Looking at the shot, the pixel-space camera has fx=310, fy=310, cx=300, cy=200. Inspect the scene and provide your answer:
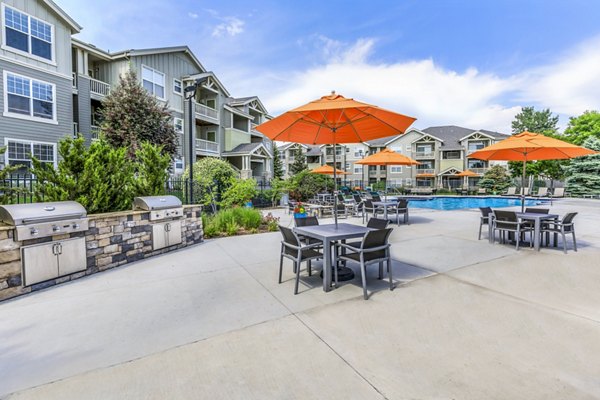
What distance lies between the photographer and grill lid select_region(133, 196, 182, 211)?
637 centimetres

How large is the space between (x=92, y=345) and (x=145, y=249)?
11.6 ft

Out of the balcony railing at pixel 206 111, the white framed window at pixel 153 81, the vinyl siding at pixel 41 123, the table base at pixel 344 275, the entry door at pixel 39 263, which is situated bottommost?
the table base at pixel 344 275

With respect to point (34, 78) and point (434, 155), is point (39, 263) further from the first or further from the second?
point (434, 155)

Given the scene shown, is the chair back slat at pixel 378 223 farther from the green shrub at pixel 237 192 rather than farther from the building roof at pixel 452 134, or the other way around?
the building roof at pixel 452 134

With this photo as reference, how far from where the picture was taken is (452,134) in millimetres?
47750

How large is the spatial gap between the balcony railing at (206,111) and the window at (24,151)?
1010 centimetres

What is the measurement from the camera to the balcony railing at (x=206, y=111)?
74.8 ft

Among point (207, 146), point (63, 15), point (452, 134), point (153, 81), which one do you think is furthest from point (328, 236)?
point (452, 134)

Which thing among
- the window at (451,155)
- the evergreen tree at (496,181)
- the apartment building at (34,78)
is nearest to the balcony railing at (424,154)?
the window at (451,155)

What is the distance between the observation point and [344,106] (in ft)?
→ 14.1

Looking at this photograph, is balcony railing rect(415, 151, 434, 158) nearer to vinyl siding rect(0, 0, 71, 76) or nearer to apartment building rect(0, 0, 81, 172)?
apartment building rect(0, 0, 81, 172)

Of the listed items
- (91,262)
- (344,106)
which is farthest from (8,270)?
(344,106)

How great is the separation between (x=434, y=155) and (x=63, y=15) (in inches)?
1766

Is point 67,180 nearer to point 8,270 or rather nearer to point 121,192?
point 121,192
